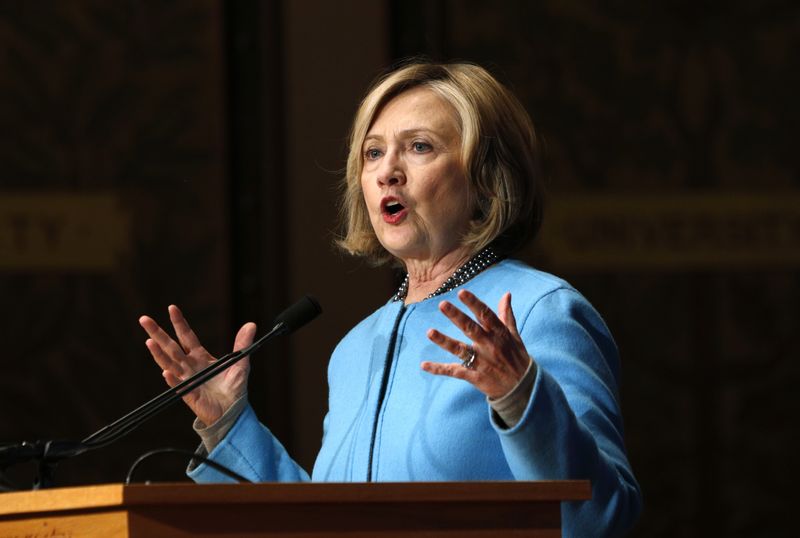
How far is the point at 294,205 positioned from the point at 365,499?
317 cm

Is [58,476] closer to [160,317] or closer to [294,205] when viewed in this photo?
[160,317]

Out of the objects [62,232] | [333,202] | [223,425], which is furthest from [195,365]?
[62,232]

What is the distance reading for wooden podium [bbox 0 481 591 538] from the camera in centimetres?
139

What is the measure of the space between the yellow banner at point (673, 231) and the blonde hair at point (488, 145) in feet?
7.96

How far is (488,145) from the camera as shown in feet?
7.32

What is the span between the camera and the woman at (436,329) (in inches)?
75.0

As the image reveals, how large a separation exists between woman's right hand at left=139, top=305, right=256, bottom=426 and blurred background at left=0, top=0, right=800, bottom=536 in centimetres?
219

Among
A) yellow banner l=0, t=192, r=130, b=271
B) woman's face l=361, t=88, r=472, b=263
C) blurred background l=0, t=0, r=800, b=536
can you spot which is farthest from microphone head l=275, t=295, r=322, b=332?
yellow banner l=0, t=192, r=130, b=271

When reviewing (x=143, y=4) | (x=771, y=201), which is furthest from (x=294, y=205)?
(x=771, y=201)

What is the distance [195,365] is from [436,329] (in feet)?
1.50

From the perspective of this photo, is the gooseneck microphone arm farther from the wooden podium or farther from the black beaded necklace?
the black beaded necklace

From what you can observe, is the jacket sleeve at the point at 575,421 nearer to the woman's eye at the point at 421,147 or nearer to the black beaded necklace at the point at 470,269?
the black beaded necklace at the point at 470,269

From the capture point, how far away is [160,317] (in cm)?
445

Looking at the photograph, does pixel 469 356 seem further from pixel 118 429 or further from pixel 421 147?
pixel 421 147
